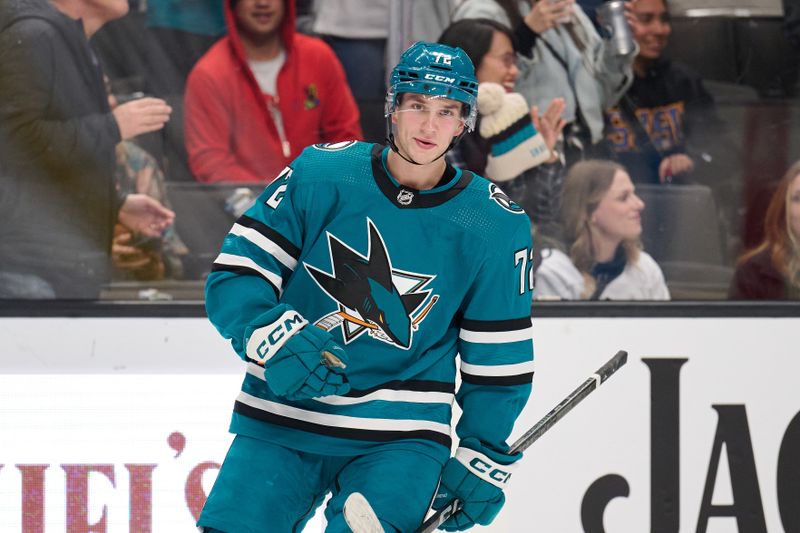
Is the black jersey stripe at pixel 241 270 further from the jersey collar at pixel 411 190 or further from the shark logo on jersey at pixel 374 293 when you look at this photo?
the jersey collar at pixel 411 190

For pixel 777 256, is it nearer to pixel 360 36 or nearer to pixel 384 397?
pixel 360 36

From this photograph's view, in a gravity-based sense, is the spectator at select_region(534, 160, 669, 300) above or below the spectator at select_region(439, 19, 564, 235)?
below

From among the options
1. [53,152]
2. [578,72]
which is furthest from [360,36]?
[53,152]

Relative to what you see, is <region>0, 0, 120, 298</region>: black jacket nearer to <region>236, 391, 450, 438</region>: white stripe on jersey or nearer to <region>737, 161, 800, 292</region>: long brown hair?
<region>236, 391, 450, 438</region>: white stripe on jersey

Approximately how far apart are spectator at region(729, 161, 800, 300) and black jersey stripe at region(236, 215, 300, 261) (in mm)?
1453

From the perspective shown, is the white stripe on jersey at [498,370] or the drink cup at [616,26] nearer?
the white stripe on jersey at [498,370]

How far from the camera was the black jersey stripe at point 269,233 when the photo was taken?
1.88 m

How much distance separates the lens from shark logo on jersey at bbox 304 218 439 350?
→ 6.22 ft

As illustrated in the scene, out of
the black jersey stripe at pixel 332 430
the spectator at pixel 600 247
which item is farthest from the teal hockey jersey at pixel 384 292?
the spectator at pixel 600 247

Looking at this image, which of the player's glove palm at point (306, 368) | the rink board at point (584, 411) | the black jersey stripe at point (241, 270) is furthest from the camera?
the rink board at point (584, 411)

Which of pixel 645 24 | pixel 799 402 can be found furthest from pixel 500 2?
pixel 799 402

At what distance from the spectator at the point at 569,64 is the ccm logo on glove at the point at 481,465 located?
134 centimetres

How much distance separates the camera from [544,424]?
6.86 feet

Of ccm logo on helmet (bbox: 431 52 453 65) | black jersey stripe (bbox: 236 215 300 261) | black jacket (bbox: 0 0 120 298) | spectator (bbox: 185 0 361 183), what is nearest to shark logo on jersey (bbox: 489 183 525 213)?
ccm logo on helmet (bbox: 431 52 453 65)
